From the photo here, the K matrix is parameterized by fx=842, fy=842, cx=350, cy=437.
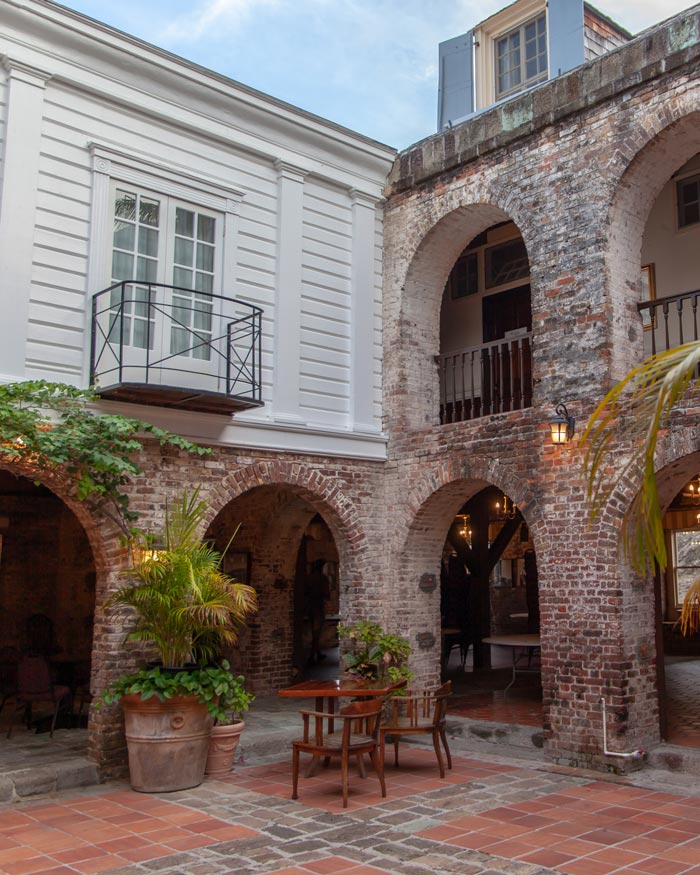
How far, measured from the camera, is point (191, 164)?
8750mm

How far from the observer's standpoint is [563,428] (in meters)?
7.82

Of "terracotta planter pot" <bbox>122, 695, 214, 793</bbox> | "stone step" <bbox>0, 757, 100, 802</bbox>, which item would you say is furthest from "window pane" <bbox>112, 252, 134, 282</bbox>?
"stone step" <bbox>0, 757, 100, 802</bbox>

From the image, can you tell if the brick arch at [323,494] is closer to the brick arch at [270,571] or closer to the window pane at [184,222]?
the brick arch at [270,571]

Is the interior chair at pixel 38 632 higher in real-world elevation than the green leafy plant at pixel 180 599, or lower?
lower

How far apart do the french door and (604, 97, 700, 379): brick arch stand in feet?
12.6

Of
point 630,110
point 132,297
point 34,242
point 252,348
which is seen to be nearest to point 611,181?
point 630,110

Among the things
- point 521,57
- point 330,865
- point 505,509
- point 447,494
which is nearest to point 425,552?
point 447,494

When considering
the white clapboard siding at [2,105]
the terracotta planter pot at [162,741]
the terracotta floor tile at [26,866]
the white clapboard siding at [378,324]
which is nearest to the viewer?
the terracotta floor tile at [26,866]

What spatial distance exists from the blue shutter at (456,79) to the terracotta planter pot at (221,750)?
8.85 m

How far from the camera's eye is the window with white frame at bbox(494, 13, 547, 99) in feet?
37.0

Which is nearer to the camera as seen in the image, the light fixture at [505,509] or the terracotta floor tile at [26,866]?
the terracotta floor tile at [26,866]

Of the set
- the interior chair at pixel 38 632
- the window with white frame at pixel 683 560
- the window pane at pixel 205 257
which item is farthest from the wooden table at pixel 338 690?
the window with white frame at pixel 683 560

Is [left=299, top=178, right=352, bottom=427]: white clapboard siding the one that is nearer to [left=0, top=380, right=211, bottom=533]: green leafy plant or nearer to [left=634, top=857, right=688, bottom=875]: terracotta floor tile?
[left=0, top=380, right=211, bottom=533]: green leafy plant

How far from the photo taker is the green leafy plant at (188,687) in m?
6.82
